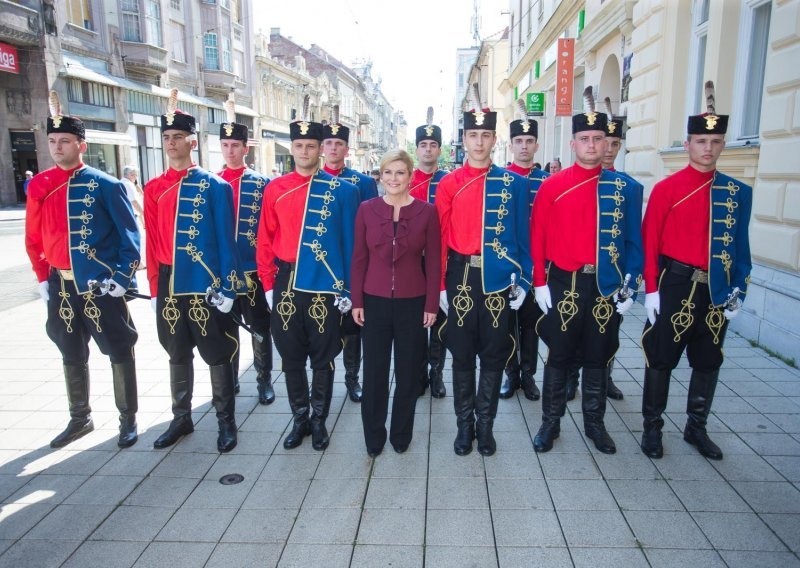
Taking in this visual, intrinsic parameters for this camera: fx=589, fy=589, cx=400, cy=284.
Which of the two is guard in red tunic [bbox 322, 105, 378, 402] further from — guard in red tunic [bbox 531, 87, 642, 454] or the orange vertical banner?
the orange vertical banner

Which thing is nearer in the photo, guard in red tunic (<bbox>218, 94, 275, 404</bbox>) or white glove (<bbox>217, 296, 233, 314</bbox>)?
white glove (<bbox>217, 296, 233, 314</bbox>)

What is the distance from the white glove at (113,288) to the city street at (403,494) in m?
1.12

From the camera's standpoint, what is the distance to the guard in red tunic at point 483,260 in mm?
3949

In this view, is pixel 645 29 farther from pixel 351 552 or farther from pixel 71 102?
pixel 71 102

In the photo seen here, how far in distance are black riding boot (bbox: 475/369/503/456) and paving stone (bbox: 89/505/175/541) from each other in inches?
80.5

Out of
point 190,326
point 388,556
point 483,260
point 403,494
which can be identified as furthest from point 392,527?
point 190,326

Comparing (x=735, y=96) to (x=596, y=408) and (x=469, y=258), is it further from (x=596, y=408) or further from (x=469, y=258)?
(x=469, y=258)

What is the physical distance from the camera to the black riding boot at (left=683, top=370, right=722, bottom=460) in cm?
406

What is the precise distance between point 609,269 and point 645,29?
7152mm

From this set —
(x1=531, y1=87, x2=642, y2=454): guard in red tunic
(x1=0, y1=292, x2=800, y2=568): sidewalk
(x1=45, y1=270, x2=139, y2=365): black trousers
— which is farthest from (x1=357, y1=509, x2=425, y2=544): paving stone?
(x1=45, y1=270, x2=139, y2=365): black trousers

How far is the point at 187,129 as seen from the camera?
13.5 feet

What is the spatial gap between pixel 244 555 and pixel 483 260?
2.26 metres

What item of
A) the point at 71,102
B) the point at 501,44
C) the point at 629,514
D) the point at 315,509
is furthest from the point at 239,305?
the point at 501,44

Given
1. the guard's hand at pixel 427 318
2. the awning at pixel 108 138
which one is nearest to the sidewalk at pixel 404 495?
the guard's hand at pixel 427 318
